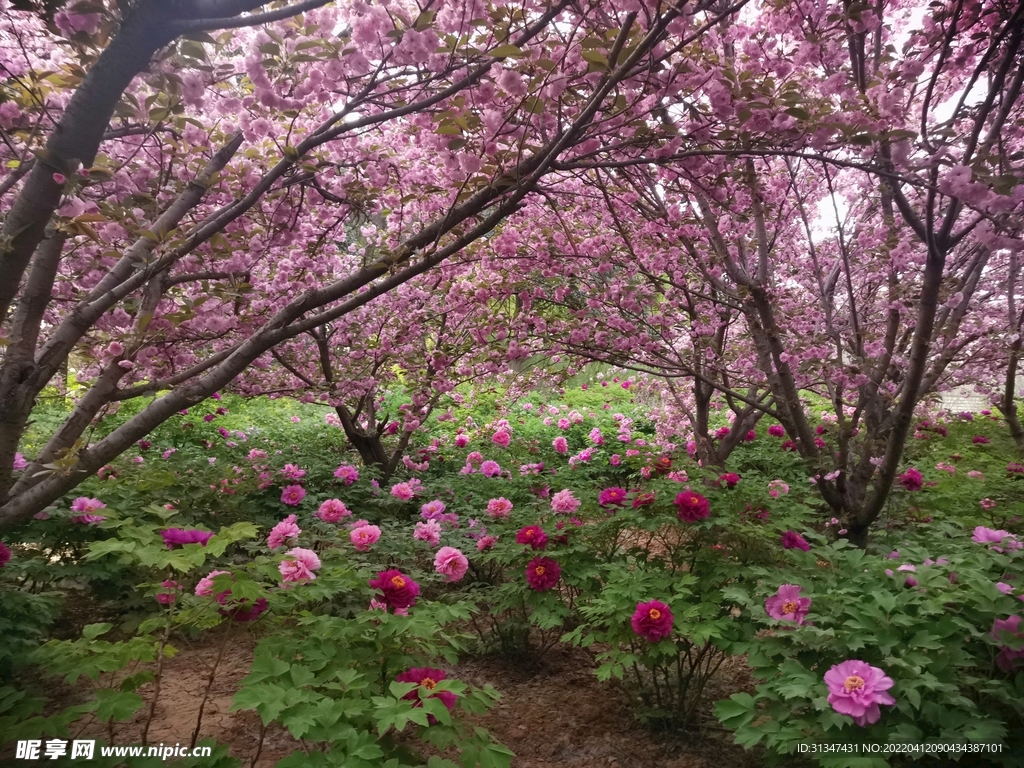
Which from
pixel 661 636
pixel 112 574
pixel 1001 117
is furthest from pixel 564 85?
pixel 112 574

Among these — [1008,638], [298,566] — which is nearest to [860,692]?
[1008,638]

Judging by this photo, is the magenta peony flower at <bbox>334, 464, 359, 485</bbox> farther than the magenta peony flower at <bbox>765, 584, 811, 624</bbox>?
Yes

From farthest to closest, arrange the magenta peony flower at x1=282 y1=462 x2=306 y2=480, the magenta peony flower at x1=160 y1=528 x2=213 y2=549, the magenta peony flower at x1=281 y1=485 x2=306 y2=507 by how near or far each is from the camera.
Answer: the magenta peony flower at x1=282 y1=462 x2=306 y2=480, the magenta peony flower at x1=281 y1=485 x2=306 y2=507, the magenta peony flower at x1=160 y1=528 x2=213 y2=549

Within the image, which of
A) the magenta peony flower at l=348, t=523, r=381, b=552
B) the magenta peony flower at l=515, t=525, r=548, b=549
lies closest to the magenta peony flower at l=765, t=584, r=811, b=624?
the magenta peony flower at l=515, t=525, r=548, b=549

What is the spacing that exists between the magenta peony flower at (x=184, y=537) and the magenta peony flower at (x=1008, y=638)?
239 centimetres

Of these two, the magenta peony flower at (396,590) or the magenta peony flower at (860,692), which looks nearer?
the magenta peony flower at (860,692)

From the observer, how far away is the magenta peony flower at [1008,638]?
1.59 metres

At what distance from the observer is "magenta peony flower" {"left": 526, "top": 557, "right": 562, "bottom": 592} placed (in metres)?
2.45

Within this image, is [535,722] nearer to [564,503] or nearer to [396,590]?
[564,503]

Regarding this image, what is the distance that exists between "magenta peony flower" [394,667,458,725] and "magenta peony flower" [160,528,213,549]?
772 mm

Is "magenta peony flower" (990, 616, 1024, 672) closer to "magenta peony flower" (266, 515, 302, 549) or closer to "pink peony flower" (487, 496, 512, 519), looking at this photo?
"pink peony flower" (487, 496, 512, 519)

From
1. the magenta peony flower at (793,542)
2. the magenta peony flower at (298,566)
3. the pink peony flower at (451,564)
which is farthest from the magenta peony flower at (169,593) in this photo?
the magenta peony flower at (793,542)

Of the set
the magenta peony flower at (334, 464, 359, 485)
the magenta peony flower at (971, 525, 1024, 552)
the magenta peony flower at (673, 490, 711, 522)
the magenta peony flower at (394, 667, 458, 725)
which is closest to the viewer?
the magenta peony flower at (394, 667, 458, 725)

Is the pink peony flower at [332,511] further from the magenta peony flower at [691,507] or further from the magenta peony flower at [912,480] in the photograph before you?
the magenta peony flower at [912,480]
